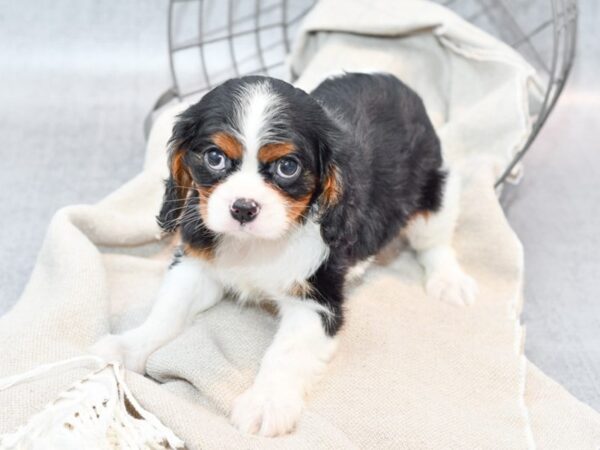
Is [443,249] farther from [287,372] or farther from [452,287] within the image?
[287,372]

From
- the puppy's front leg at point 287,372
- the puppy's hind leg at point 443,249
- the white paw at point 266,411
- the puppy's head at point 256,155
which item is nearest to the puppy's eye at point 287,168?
the puppy's head at point 256,155

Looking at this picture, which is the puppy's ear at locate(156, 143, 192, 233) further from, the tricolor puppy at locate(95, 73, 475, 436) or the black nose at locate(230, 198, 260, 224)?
the black nose at locate(230, 198, 260, 224)

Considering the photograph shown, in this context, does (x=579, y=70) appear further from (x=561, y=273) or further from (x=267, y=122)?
(x=267, y=122)

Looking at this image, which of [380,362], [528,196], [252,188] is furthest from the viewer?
[528,196]

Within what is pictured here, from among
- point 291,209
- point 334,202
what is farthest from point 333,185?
point 291,209

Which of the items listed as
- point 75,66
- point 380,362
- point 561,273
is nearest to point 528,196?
point 561,273
